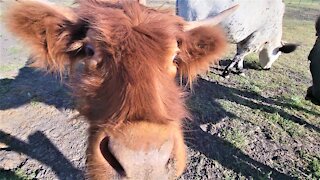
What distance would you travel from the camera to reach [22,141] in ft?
15.6

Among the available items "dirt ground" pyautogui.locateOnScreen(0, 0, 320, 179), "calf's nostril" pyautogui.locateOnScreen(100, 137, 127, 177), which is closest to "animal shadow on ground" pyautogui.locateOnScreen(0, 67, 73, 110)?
"dirt ground" pyautogui.locateOnScreen(0, 0, 320, 179)

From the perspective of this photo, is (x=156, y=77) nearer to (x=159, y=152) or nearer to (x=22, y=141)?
(x=159, y=152)

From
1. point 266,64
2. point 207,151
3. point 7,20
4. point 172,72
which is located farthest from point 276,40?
point 7,20

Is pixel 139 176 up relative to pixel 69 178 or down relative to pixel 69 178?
up

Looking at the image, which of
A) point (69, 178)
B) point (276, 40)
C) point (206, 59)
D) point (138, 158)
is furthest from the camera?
point (276, 40)

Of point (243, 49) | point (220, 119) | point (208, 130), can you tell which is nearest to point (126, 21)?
point (208, 130)

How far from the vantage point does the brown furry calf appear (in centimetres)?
195

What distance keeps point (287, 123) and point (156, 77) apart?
4498 millimetres

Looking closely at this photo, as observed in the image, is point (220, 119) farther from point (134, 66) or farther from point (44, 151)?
point (134, 66)

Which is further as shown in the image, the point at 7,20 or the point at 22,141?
the point at 22,141

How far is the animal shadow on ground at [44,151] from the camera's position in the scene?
425 cm

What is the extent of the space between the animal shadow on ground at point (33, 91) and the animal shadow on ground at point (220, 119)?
232 centimetres

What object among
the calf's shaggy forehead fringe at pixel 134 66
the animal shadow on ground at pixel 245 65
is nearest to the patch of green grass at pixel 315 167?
the calf's shaggy forehead fringe at pixel 134 66

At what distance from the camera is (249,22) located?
788 cm
